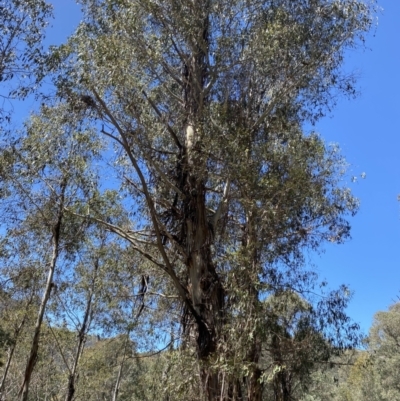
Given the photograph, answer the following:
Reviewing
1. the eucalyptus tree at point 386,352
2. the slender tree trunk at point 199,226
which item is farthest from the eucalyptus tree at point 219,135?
the eucalyptus tree at point 386,352

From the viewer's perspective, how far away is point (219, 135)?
22.2 ft

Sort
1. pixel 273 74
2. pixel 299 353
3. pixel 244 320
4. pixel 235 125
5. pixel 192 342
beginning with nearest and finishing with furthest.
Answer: pixel 244 320
pixel 192 342
pixel 299 353
pixel 235 125
pixel 273 74

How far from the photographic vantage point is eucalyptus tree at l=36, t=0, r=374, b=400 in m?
6.40

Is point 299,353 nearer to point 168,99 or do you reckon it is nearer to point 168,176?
point 168,176

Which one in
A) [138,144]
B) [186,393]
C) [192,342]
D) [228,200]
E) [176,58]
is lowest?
[186,393]

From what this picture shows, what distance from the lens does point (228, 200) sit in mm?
7457

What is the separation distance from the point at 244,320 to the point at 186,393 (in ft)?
4.20

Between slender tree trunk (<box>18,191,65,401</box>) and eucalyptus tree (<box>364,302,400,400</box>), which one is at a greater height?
eucalyptus tree (<box>364,302,400,400</box>)

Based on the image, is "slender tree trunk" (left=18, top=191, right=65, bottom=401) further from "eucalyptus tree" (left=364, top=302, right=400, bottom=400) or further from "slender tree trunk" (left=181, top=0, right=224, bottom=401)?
"eucalyptus tree" (left=364, top=302, right=400, bottom=400)

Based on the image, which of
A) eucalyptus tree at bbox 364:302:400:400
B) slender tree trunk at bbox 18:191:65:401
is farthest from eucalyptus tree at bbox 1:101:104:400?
eucalyptus tree at bbox 364:302:400:400

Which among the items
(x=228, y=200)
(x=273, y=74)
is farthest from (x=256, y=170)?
Result: (x=273, y=74)

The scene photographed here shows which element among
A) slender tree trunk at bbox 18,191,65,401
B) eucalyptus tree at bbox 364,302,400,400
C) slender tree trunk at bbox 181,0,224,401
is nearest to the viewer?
slender tree trunk at bbox 181,0,224,401

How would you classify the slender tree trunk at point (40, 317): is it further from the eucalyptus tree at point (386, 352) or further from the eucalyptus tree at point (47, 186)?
the eucalyptus tree at point (386, 352)

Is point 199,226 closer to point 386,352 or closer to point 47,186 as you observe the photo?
point 47,186
